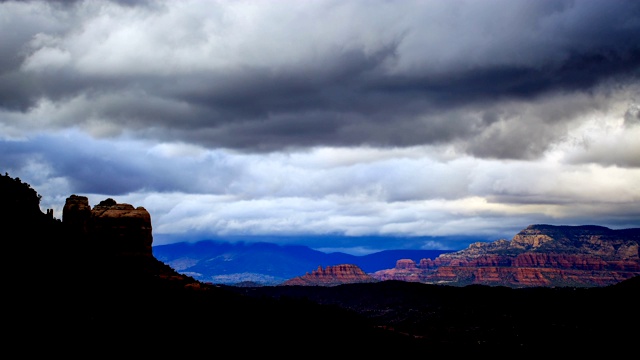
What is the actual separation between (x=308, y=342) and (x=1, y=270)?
6428 cm

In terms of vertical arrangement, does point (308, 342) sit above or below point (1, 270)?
below

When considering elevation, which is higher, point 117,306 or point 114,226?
point 114,226

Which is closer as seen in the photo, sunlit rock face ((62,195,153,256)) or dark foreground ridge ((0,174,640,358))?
dark foreground ridge ((0,174,640,358))

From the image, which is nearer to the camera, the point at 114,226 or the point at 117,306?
the point at 117,306

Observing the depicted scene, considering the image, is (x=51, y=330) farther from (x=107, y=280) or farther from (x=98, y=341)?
(x=107, y=280)

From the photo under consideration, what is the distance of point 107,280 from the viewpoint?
152375mm

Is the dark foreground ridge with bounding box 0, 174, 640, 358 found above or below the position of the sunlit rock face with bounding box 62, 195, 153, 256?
below

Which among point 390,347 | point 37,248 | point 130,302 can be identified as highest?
point 37,248

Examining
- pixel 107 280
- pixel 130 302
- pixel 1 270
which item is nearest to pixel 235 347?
pixel 130 302

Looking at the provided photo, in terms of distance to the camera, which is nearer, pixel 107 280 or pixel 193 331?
pixel 193 331

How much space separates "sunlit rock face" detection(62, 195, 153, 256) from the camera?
179 metres

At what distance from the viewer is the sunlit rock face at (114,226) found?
179 m

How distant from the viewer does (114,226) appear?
179875 millimetres

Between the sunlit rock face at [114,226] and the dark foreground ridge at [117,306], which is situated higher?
the sunlit rock face at [114,226]
